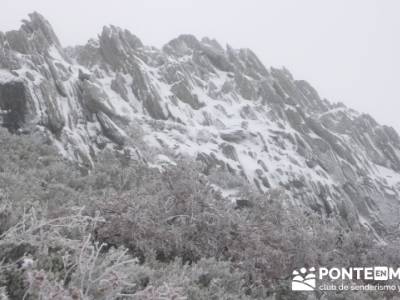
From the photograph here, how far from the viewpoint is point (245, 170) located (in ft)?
108

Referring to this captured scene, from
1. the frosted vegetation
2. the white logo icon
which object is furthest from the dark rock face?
the white logo icon

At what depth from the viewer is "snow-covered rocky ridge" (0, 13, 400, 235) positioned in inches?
986

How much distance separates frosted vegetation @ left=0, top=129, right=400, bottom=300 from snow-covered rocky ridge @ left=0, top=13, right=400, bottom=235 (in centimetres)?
809

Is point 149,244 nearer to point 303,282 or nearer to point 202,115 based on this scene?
point 303,282

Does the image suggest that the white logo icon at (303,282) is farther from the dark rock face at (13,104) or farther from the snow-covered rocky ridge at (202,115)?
the dark rock face at (13,104)

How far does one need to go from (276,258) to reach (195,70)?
4238 centimetres

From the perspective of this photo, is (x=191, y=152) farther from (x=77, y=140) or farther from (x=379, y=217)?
(x=379, y=217)

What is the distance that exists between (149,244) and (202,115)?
3291cm

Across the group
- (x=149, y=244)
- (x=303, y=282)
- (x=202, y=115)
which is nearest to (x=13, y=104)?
(x=149, y=244)

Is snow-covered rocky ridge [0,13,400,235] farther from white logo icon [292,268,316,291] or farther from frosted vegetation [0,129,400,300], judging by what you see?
white logo icon [292,268,316,291]

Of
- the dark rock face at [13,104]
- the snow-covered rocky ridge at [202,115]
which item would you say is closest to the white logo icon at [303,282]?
the snow-covered rocky ridge at [202,115]

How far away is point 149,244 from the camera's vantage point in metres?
8.59

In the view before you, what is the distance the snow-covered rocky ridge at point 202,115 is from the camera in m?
25.0

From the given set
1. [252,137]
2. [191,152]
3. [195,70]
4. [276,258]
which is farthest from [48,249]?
[195,70]
